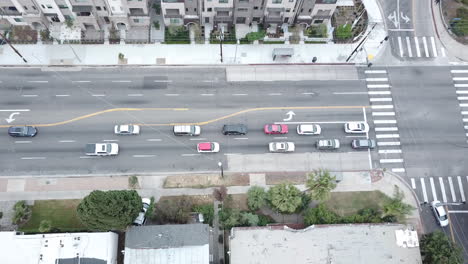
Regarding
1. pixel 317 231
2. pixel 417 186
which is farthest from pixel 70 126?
pixel 417 186

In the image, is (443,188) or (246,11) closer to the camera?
(443,188)

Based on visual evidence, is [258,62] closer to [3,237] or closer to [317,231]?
[317,231]

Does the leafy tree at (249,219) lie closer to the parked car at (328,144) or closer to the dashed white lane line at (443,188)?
the parked car at (328,144)

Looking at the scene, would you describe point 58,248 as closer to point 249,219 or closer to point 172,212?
point 172,212

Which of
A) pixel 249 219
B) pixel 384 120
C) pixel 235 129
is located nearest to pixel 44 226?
pixel 249 219

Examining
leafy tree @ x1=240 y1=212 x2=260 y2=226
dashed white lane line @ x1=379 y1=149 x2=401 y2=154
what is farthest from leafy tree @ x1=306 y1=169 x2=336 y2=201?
dashed white lane line @ x1=379 y1=149 x2=401 y2=154
